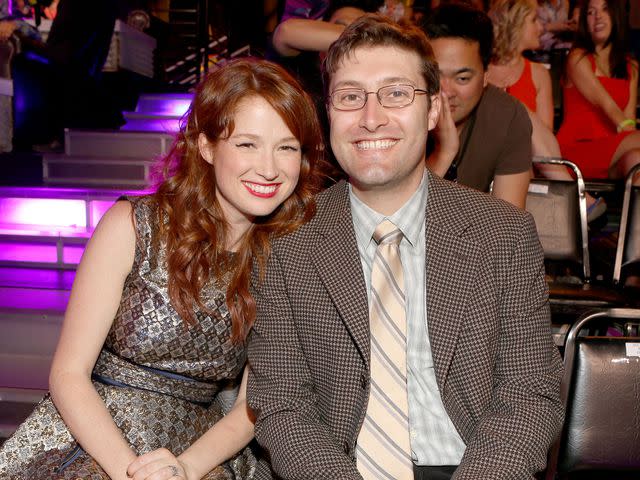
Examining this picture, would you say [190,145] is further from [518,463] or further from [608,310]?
[608,310]

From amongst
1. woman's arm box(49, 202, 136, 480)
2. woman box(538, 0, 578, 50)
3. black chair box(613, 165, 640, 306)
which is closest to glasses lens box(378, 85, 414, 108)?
woman's arm box(49, 202, 136, 480)

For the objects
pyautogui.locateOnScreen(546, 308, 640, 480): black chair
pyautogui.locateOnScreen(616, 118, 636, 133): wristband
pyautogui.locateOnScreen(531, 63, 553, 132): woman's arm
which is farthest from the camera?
pyautogui.locateOnScreen(616, 118, 636, 133): wristband

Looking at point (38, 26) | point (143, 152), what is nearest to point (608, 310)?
point (143, 152)

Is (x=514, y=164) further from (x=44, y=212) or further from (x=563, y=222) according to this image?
(x=44, y=212)

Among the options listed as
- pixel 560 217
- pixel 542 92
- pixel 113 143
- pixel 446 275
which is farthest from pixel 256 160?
pixel 113 143

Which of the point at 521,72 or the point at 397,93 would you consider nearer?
the point at 397,93

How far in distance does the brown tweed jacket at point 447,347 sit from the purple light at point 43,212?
3.34 metres

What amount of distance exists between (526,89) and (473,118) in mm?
1961

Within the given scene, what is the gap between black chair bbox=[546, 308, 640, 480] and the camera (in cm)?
207

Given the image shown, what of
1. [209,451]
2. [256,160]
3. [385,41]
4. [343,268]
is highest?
[385,41]

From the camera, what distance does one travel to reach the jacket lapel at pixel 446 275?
174 centimetres

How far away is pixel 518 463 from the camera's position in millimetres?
1632

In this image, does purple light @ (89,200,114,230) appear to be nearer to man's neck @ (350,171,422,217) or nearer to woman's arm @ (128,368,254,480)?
woman's arm @ (128,368,254,480)

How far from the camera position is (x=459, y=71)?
284cm
